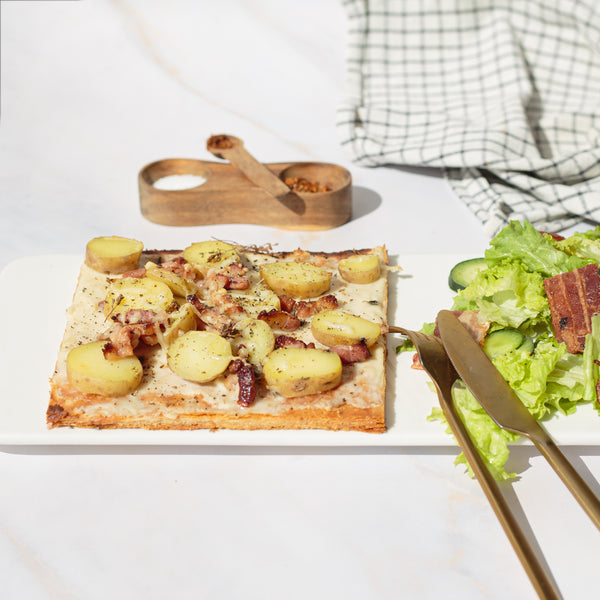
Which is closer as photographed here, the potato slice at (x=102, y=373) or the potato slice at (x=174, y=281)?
the potato slice at (x=102, y=373)

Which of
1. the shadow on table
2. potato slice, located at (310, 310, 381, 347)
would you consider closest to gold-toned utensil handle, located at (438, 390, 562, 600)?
potato slice, located at (310, 310, 381, 347)

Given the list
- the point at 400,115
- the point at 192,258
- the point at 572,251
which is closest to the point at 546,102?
the point at 400,115

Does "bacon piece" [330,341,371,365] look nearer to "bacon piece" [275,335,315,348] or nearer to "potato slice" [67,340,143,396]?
"bacon piece" [275,335,315,348]

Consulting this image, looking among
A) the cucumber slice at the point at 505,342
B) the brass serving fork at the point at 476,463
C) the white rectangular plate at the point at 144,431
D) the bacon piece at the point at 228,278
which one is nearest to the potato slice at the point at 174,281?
the bacon piece at the point at 228,278

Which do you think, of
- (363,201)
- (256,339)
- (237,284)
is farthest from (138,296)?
(363,201)

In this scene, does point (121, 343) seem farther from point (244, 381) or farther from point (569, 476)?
point (569, 476)

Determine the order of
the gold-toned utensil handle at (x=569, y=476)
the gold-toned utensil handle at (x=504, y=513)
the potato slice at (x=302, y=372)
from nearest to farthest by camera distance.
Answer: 1. the gold-toned utensil handle at (x=504, y=513)
2. the gold-toned utensil handle at (x=569, y=476)
3. the potato slice at (x=302, y=372)

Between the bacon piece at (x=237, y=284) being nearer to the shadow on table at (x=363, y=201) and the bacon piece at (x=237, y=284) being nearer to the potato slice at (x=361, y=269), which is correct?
the potato slice at (x=361, y=269)
